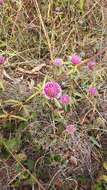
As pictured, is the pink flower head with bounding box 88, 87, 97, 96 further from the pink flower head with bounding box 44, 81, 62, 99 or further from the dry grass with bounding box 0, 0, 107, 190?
the pink flower head with bounding box 44, 81, 62, 99

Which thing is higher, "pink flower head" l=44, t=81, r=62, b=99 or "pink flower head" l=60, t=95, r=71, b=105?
"pink flower head" l=44, t=81, r=62, b=99

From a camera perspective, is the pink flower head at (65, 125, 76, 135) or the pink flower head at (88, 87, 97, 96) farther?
the pink flower head at (88, 87, 97, 96)

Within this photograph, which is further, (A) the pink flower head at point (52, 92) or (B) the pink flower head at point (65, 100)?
(B) the pink flower head at point (65, 100)

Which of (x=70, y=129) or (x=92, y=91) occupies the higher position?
(x=92, y=91)

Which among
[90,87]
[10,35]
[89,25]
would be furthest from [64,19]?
[90,87]

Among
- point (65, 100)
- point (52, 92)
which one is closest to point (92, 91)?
point (65, 100)

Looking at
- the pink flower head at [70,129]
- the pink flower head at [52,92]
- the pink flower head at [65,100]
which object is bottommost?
the pink flower head at [70,129]

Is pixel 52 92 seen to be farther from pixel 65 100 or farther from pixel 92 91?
pixel 92 91

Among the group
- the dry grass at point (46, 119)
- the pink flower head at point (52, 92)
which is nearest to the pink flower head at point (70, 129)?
the dry grass at point (46, 119)

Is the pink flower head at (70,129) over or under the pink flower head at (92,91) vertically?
under

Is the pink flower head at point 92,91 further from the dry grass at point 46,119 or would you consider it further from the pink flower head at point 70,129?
the pink flower head at point 70,129

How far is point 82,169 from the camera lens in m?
1.81

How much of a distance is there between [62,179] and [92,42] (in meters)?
0.90

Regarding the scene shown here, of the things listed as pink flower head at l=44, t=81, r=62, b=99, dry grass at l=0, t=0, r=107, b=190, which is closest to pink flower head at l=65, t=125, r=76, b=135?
dry grass at l=0, t=0, r=107, b=190
